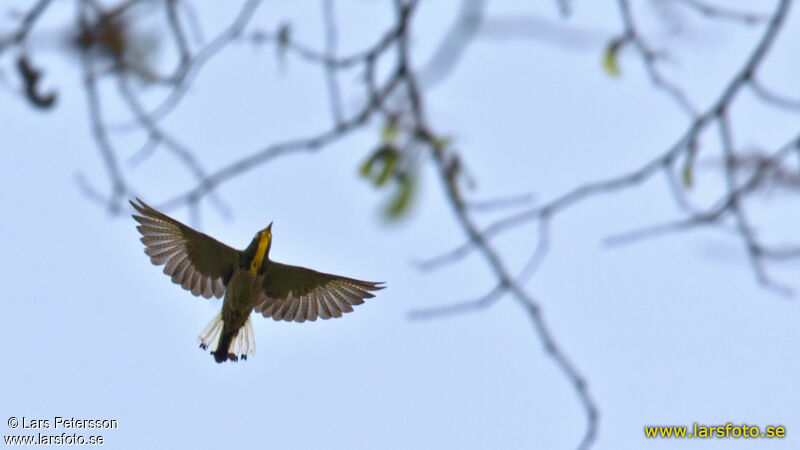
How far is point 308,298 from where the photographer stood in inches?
217

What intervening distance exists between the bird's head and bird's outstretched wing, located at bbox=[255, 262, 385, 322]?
0.39m

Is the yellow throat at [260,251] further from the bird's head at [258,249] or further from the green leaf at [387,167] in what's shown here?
the green leaf at [387,167]

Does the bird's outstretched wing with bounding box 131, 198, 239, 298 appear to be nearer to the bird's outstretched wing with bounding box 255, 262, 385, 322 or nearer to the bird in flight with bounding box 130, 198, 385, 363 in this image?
the bird in flight with bounding box 130, 198, 385, 363

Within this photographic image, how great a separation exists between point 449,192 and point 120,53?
1.25 m

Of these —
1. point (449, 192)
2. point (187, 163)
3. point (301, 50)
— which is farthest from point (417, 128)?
point (187, 163)

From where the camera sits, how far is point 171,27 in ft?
12.1

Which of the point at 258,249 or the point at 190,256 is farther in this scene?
the point at 190,256

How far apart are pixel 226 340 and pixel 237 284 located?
30 centimetres

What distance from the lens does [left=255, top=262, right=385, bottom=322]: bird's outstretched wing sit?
17.9 ft

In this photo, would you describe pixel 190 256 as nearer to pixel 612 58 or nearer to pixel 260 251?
pixel 260 251

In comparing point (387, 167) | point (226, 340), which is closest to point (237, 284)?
point (226, 340)

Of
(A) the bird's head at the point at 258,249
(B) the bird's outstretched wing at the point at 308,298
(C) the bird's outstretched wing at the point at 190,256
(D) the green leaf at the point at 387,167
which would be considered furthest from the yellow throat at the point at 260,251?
(D) the green leaf at the point at 387,167

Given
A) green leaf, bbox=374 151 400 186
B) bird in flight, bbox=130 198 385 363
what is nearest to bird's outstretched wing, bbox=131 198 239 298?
bird in flight, bbox=130 198 385 363

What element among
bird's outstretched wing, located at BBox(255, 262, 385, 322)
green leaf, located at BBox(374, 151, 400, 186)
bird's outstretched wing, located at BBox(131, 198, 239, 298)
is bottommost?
green leaf, located at BBox(374, 151, 400, 186)
